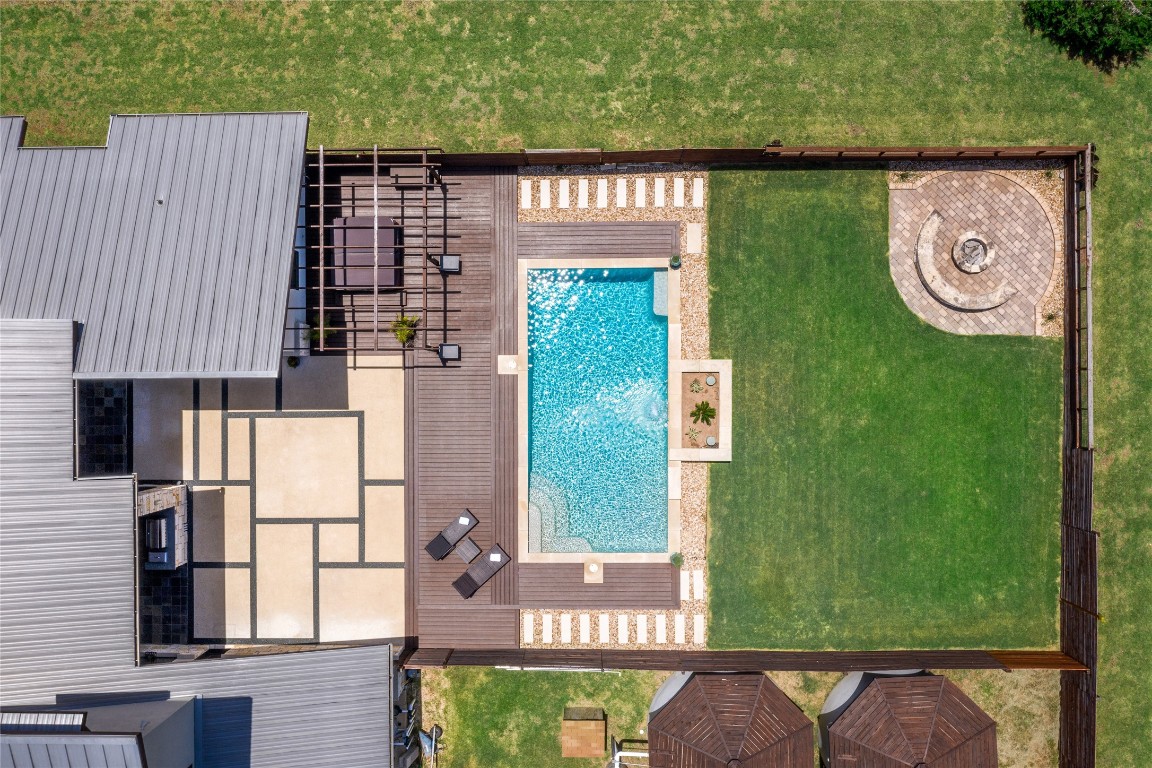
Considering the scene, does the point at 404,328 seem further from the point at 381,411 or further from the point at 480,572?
the point at 480,572

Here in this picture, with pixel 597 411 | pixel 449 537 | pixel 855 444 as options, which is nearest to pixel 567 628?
pixel 449 537

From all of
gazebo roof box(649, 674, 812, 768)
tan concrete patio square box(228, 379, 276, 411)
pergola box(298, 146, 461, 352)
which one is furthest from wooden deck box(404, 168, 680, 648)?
tan concrete patio square box(228, 379, 276, 411)

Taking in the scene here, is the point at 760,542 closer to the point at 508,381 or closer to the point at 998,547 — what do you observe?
the point at 998,547

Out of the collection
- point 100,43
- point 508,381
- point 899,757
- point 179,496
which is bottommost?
point 899,757

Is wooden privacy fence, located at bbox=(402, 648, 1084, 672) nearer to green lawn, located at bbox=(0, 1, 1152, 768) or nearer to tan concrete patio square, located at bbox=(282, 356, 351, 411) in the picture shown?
green lawn, located at bbox=(0, 1, 1152, 768)

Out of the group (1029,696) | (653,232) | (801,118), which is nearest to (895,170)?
(801,118)

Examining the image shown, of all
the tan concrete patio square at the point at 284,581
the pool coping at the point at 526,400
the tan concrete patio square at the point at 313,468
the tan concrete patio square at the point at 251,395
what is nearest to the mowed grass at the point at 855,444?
the pool coping at the point at 526,400
